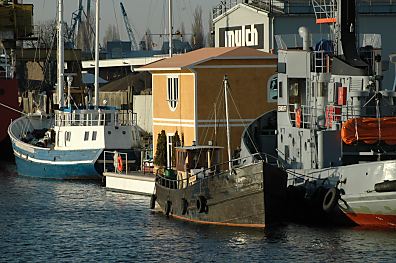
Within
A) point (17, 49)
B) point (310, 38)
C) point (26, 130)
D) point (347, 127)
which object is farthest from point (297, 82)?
point (17, 49)

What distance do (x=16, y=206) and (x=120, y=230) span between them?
9322 millimetres

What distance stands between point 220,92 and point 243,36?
20.9 m

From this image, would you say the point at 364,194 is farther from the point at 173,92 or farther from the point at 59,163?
the point at 59,163

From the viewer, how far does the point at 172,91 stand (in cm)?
5331

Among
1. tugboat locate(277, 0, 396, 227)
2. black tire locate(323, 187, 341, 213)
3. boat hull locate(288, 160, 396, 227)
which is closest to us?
boat hull locate(288, 160, 396, 227)

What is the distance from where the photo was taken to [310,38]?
4656 cm

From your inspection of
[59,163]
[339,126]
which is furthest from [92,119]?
[339,126]

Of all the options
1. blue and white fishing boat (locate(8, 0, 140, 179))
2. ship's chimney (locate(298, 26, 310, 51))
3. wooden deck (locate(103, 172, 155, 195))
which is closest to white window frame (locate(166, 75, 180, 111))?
wooden deck (locate(103, 172, 155, 195))

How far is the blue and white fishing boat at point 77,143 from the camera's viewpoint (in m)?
61.1

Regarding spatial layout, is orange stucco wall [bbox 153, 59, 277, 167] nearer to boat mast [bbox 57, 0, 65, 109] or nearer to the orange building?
the orange building

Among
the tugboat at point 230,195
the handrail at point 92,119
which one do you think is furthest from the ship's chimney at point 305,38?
the handrail at point 92,119

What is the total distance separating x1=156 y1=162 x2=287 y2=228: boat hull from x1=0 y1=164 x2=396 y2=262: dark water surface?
387 millimetres

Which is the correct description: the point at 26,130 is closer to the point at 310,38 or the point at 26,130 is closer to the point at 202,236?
the point at 310,38

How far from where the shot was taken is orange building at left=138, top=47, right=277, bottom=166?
5125 centimetres
